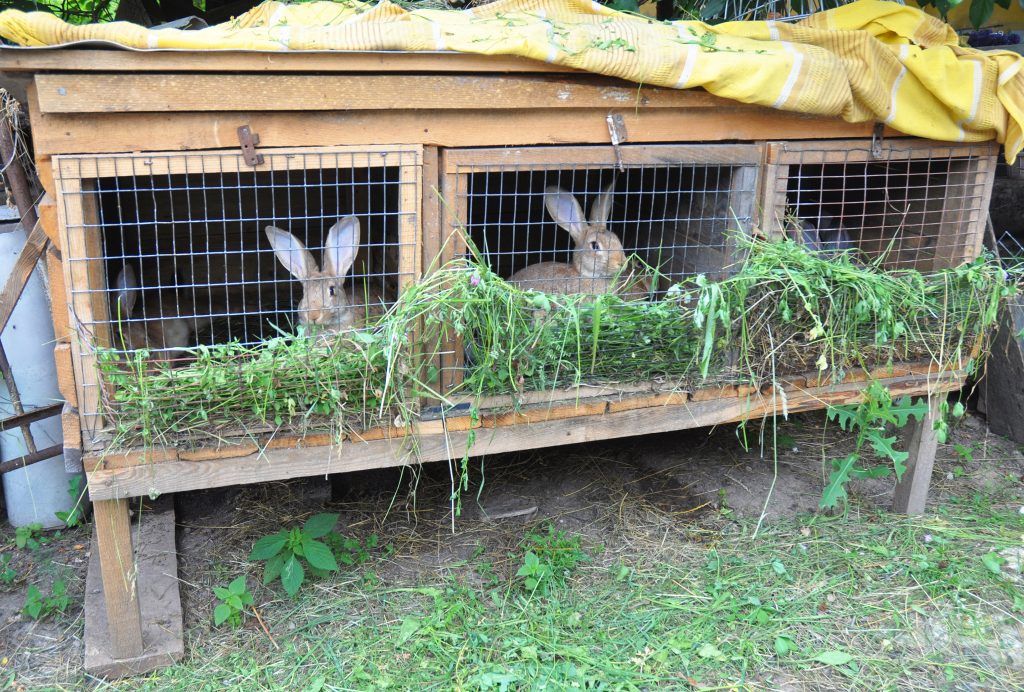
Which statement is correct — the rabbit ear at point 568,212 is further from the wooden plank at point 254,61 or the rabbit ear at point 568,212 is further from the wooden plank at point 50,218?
the wooden plank at point 50,218

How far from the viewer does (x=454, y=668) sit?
2854 millimetres

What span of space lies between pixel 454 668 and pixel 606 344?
1218mm

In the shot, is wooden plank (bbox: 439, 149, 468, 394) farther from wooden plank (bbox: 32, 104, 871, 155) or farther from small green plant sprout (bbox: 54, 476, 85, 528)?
small green plant sprout (bbox: 54, 476, 85, 528)

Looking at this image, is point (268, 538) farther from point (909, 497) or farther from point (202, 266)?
point (909, 497)

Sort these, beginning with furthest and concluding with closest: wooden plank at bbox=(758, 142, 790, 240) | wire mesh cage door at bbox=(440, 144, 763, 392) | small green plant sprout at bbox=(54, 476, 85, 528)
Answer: small green plant sprout at bbox=(54, 476, 85, 528), wooden plank at bbox=(758, 142, 790, 240), wire mesh cage door at bbox=(440, 144, 763, 392)

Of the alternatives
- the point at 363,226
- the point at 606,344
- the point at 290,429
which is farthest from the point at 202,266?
the point at 606,344

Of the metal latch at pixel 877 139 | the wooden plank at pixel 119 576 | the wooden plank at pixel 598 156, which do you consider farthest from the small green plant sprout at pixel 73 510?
the metal latch at pixel 877 139

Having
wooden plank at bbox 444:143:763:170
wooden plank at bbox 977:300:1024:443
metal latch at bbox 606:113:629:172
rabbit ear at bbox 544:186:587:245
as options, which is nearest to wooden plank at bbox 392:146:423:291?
wooden plank at bbox 444:143:763:170

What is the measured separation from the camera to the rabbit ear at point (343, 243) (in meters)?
3.35

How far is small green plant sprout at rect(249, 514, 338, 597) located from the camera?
10.5 feet

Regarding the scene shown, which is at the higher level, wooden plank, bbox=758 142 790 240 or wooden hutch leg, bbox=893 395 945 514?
wooden plank, bbox=758 142 790 240

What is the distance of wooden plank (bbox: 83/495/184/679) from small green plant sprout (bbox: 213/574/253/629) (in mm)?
142

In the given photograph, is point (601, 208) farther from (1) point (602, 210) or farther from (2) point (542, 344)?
(2) point (542, 344)

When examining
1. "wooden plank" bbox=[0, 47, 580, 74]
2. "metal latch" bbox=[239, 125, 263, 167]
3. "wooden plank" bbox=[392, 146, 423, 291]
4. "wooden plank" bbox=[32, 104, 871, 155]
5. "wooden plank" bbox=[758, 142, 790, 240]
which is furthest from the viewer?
"wooden plank" bbox=[758, 142, 790, 240]
